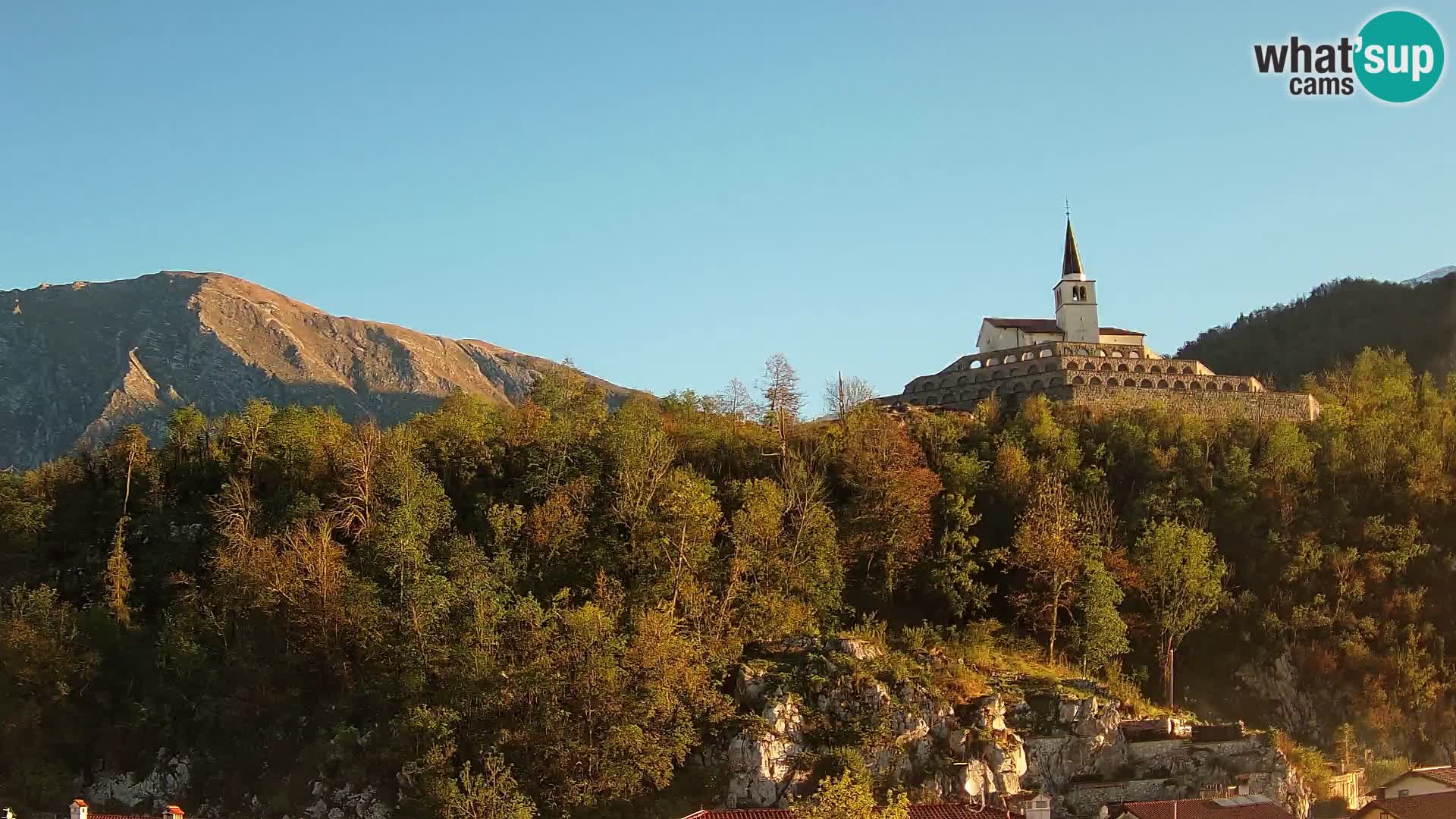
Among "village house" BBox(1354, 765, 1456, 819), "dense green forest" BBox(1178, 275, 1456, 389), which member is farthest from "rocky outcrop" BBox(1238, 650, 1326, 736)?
"dense green forest" BBox(1178, 275, 1456, 389)

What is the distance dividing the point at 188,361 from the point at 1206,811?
9498 cm

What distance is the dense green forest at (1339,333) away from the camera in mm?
101062

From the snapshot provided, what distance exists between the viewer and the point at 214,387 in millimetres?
113562

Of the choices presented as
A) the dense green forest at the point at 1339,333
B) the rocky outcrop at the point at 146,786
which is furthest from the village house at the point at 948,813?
the dense green forest at the point at 1339,333

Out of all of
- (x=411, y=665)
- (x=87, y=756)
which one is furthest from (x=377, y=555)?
(x=87, y=756)

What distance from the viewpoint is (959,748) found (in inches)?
1897

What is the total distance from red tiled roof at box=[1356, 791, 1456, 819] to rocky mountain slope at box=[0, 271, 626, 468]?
7278 cm

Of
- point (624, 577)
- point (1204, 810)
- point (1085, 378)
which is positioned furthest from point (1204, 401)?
point (1204, 810)

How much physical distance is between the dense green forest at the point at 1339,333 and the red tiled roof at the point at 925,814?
199 ft

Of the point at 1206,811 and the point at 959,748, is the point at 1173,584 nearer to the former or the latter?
the point at 959,748

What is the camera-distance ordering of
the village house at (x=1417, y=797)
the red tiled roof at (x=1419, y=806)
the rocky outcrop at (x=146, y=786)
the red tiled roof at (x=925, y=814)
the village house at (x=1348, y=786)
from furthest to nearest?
the village house at (x=1348, y=786), the rocky outcrop at (x=146, y=786), the village house at (x=1417, y=797), the red tiled roof at (x=1419, y=806), the red tiled roof at (x=925, y=814)

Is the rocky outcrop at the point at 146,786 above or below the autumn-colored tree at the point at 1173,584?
below

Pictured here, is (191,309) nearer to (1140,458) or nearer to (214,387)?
(214,387)

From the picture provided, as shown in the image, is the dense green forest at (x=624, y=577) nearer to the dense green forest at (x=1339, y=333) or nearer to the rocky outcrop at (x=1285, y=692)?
the rocky outcrop at (x=1285, y=692)
